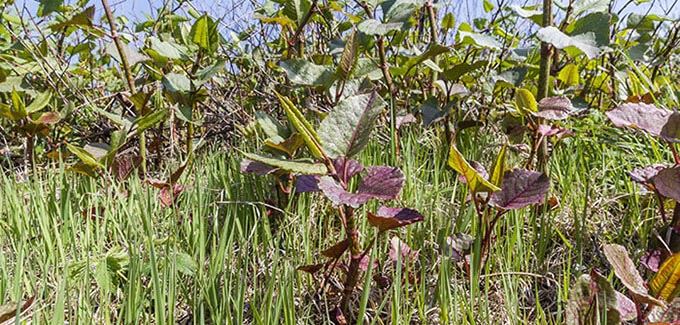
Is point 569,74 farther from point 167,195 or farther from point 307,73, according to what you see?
point 167,195

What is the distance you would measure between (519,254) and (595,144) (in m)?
0.67

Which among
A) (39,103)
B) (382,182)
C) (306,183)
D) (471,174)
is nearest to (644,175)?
(471,174)

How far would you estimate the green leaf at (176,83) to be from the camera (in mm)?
1338

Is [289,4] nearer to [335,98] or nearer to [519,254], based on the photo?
[335,98]

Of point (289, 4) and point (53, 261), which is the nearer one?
point (53, 261)

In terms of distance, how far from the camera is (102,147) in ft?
4.61

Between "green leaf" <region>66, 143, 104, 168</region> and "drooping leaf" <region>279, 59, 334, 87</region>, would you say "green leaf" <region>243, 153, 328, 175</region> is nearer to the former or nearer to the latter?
"drooping leaf" <region>279, 59, 334, 87</region>

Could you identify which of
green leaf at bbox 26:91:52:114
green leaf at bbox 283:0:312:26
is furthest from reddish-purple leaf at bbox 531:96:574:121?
green leaf at bbox 26:91:52:114

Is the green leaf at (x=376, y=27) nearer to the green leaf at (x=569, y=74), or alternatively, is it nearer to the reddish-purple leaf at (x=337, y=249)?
the reddish-purple leaf at (x=337, y=249)

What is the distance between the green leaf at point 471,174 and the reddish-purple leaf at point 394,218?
0.28 feet

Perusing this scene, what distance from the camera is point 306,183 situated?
0.91 metres

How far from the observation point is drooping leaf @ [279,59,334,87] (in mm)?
1165

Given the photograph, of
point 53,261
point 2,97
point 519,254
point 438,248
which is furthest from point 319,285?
point 2,97

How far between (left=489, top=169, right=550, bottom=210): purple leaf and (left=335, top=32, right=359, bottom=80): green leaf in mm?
369
